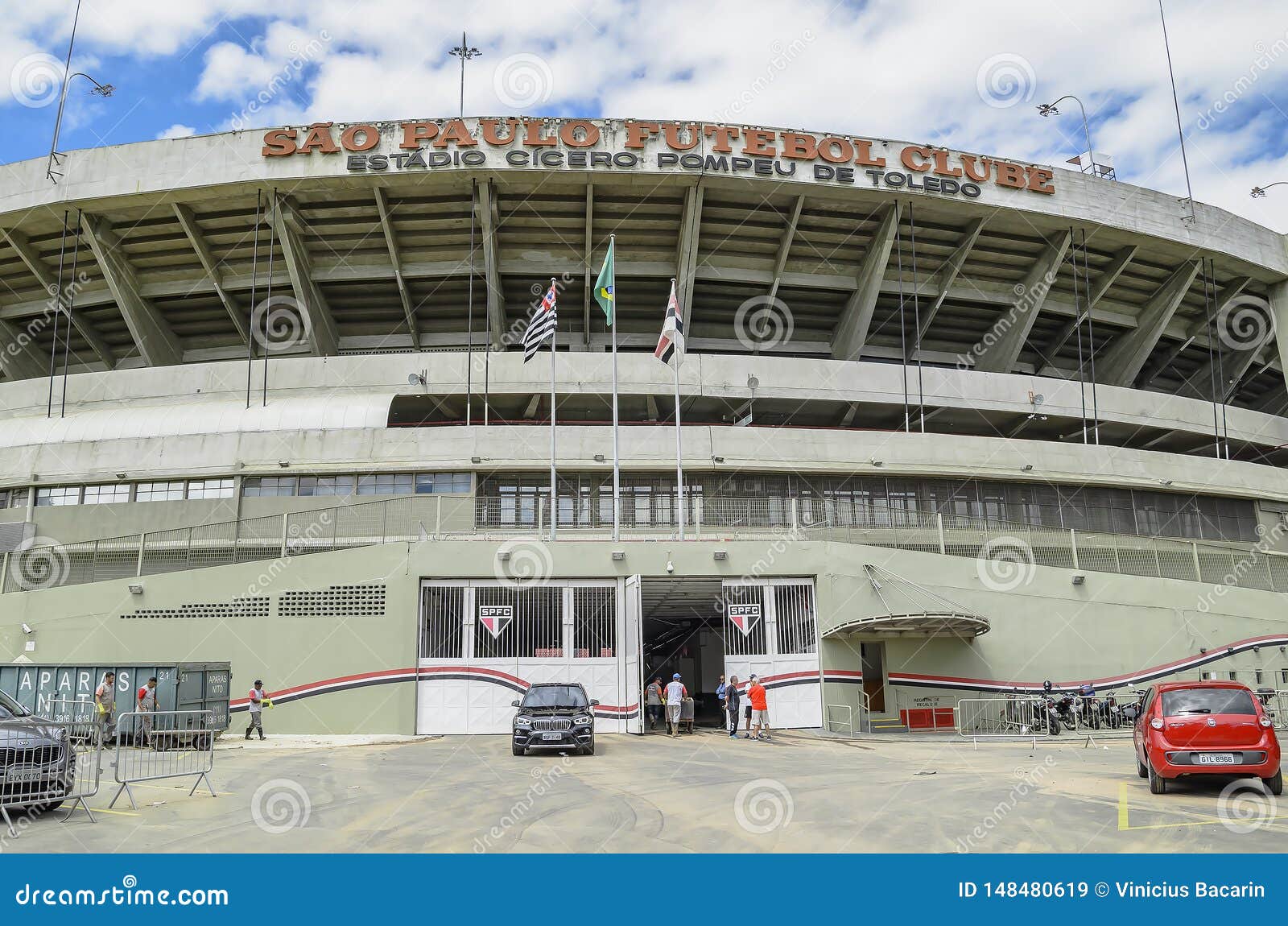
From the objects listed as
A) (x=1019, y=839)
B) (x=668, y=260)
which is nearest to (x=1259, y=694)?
(x=1019, y=839)

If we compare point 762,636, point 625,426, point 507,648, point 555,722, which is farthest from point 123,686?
point 625,426

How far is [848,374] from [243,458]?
852 inches

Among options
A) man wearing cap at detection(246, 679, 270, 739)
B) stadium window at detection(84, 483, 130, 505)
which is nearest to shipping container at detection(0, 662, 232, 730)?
man wearing cap at detection(246, 679, 270, 739)

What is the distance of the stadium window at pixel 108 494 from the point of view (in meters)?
33.6

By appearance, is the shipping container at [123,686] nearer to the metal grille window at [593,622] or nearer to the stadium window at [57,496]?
the metal grille window at [593,622]

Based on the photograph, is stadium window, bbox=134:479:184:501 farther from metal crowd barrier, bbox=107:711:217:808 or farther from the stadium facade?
metal crowd barrier, bbox=107:711:217:808

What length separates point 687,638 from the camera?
34.4m

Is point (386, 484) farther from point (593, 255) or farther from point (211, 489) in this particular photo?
point (593, 255)

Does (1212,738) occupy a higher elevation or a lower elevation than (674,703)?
lower

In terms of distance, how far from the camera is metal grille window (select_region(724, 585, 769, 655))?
78.4 ft

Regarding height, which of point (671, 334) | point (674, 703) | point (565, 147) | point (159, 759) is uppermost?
point (565, 147)

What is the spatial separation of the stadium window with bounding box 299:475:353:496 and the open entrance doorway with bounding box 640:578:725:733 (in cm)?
1103

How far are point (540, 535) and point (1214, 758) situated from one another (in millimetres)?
17576

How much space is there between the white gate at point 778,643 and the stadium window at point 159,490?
65.8ft
